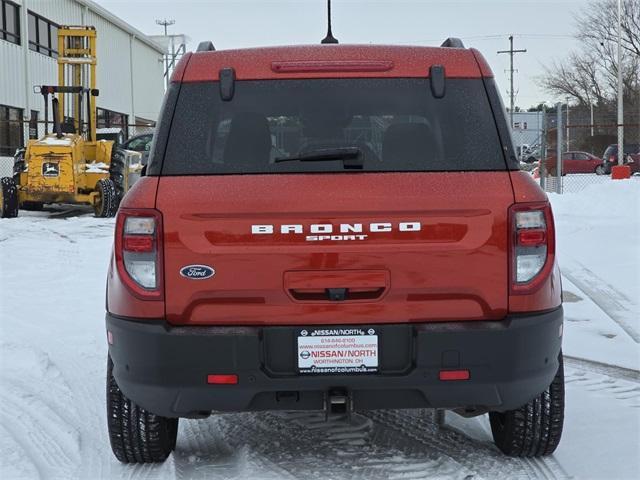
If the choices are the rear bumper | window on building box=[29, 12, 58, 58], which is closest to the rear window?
the rear bumper

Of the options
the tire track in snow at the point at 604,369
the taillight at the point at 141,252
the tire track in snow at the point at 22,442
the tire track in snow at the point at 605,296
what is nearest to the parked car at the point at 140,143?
the tire track in snow at the point at 605,296

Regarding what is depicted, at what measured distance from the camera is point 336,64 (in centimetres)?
355

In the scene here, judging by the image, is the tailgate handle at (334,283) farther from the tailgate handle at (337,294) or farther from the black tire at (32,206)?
the black tire at (32,206)

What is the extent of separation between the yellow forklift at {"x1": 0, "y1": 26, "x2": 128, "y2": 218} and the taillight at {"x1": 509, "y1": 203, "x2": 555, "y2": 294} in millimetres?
14566

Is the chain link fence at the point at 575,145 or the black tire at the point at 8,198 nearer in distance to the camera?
the black tire at the point at 8,198

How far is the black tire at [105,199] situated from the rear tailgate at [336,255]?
14.5 metres

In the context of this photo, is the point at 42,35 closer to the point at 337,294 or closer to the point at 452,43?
the point at 452,43

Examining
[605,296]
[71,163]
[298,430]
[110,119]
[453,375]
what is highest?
[110,119]

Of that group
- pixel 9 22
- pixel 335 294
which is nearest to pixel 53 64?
pixel 9 22

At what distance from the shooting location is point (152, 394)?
3.31 metres

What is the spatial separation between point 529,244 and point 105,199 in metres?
14.9

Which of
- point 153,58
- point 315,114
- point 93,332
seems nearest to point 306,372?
point 315,114

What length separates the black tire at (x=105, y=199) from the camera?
56.5ft

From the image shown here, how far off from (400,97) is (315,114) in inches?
14.5
